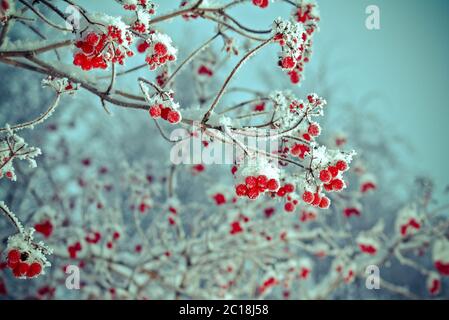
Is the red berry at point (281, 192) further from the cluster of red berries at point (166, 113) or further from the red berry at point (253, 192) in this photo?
the cluster of red berries at point (166, 113)

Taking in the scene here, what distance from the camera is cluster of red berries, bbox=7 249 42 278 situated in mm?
1728

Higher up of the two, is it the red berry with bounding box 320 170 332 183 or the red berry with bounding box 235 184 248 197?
the red berry with bounding box 320 170 332 183

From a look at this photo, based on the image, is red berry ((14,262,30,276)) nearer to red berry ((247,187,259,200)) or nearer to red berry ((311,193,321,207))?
red berry ((247,187,259,200))

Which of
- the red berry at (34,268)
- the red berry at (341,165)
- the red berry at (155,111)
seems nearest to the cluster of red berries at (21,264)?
the red berry at (34,268)

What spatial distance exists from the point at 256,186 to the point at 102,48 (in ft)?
3.47

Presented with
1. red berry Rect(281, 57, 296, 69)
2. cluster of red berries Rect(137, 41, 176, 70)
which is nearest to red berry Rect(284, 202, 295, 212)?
red berry Rect(281, 57, 296, 69)

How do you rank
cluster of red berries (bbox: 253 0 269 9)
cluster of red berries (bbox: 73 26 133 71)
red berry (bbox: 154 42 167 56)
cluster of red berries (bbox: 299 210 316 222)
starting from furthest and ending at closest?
cluster of red berries (bbox: 299 210 316 222), cluster of red berries (bbox: 253 0 269 9), red berry (bbox: 154 42 167 56), cluster of red berries (bbox: 73 26 133 71)

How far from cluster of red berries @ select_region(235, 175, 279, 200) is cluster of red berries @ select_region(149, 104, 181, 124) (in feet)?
1.61

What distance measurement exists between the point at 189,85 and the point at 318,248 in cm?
942
